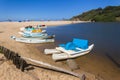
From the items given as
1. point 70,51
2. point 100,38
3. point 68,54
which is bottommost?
point 100,38

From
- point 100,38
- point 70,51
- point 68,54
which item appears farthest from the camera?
point 100,38

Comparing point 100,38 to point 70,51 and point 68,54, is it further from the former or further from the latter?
point 68,54

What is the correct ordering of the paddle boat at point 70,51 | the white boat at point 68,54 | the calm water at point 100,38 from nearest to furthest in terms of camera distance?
1. the white boat at point 68,54
2. the paddle boat at point 70,51
3. the calm water at point 100,38

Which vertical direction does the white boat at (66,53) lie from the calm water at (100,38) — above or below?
above

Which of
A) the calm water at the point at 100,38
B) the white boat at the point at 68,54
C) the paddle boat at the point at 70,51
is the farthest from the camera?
the calm water at the point at 100,38

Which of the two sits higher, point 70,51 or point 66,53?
point 70,51

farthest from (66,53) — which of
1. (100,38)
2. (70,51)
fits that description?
(100,38)

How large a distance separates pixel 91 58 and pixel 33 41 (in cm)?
1115

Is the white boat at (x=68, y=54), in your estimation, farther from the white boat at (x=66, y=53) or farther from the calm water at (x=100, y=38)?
the calm water at (x=100, y=38)

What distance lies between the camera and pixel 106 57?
1777 centimetres

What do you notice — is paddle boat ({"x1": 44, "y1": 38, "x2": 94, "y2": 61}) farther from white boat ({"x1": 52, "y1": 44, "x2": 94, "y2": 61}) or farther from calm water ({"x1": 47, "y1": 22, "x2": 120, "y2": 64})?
calm water ({"x1": 47, "y1": 22, "x2": 120, "y2": 64})

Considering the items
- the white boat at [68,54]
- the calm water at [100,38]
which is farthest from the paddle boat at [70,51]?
the calm water at [100,38]

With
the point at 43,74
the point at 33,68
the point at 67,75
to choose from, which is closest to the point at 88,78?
the point at 67,75

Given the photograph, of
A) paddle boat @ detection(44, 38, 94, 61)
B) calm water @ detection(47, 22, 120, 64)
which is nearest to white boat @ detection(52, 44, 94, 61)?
paddle boat @ detection(44, 38, 94, 61)
